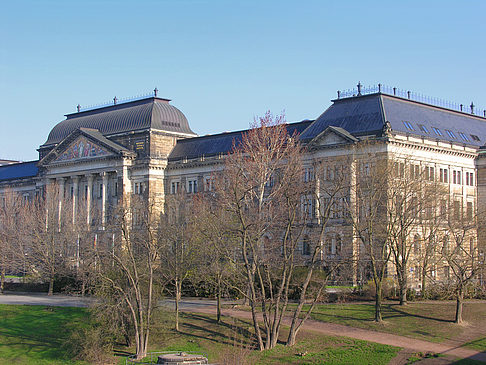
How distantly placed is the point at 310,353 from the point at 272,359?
2588mm

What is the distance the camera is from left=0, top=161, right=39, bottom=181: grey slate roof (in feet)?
443

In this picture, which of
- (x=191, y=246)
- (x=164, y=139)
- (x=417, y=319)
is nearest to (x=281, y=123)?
(x=191, y=246)

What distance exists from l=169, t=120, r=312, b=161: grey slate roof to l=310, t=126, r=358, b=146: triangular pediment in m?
17.1

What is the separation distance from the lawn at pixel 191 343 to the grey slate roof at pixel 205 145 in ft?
144

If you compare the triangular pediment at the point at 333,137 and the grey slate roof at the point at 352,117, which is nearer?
the triangular pediment at the point at 333,137

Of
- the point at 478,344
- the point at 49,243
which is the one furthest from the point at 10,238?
the point at 478,344

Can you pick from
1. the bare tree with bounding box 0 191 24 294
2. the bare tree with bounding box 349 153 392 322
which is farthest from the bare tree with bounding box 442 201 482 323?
the bare tree with bounding box 0 191 24 294

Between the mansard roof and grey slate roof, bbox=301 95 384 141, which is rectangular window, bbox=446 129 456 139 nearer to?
the mansard roof

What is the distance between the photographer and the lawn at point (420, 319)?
5012 centimetres

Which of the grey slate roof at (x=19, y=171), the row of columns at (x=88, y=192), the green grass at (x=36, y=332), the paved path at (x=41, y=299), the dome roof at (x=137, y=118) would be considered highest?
the dome roof at (x=137, y=118)

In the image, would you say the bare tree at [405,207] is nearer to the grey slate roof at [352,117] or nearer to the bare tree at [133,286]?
the grey slate roof at [352,117]

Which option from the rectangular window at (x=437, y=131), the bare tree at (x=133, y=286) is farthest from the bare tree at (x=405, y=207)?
the rectangular window at (x=437, y=131)

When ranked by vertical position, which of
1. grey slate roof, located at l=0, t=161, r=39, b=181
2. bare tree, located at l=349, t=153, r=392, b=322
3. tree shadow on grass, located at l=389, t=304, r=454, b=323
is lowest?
tree shadow on grass, located at l=389, t=304, r=454, b=323

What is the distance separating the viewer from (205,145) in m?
105
